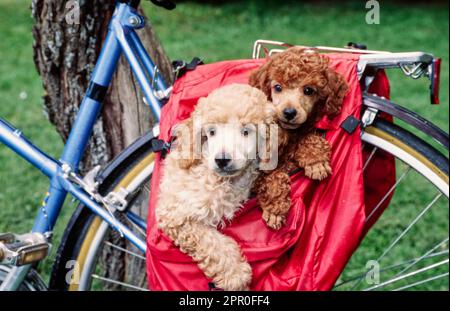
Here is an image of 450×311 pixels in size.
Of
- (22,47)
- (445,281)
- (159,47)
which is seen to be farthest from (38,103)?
(445,281)

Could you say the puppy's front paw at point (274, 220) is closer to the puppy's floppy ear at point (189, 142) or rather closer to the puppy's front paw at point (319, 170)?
the puppy's front paw at point (319, 170)

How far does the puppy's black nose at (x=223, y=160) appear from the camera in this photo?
182cm

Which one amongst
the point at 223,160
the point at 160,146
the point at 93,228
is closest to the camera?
the point at 223,160

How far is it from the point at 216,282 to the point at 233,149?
A: 453mm

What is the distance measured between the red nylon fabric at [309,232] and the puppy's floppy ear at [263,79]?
169mm

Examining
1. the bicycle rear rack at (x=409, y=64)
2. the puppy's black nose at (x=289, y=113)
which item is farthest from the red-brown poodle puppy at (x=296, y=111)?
the bicycle rear rack at (x=409, y=64)

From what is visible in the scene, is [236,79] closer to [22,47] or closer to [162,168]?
[162,168]

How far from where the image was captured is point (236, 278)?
6.41 feet

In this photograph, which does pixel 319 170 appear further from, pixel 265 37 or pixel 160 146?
pixel 265 37

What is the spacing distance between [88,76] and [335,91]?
1.17 m

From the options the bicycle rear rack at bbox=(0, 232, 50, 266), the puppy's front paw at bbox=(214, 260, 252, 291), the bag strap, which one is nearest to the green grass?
the bicycle rear rack at bbox=(0, 232, 50, 266)

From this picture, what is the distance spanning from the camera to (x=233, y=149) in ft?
6.00

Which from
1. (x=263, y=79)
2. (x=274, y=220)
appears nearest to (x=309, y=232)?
(x=274, y=220)
